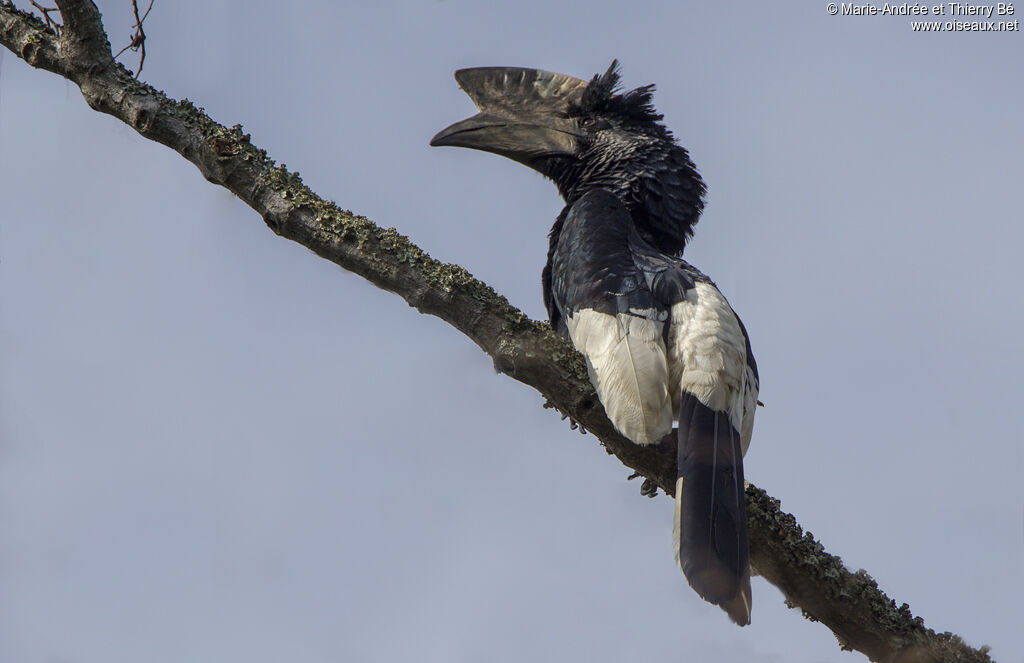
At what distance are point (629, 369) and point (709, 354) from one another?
1.07 feet

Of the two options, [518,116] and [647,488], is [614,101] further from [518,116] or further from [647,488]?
[647,488]

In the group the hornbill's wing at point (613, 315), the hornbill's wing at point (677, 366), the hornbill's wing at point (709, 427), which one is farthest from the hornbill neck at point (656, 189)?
the hornbill's wing at point (709, 427)

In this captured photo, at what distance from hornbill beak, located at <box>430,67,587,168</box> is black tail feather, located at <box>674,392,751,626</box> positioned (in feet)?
6.37

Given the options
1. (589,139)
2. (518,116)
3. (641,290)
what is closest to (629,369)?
(641,290)

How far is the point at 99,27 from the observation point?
11.0ft

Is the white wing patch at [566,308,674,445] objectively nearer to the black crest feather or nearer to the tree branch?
the tree branch

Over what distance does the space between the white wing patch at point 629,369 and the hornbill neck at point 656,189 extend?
0.93 meters

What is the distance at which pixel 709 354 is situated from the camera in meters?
3.30

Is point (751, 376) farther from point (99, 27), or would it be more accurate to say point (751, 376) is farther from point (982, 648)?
point (99, 27)

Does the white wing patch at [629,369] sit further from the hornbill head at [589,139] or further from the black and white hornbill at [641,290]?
the hornbill head at [589,139]

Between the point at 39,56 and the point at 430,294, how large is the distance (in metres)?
1.66

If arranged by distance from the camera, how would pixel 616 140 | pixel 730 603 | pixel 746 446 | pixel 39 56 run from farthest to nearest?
pixel 616 140
pixel 746 446
pixel 39 56
pixel 730 603

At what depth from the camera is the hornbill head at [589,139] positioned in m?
4.32

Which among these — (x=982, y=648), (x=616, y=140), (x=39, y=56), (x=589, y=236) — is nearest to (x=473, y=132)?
(x=616, y=140)
